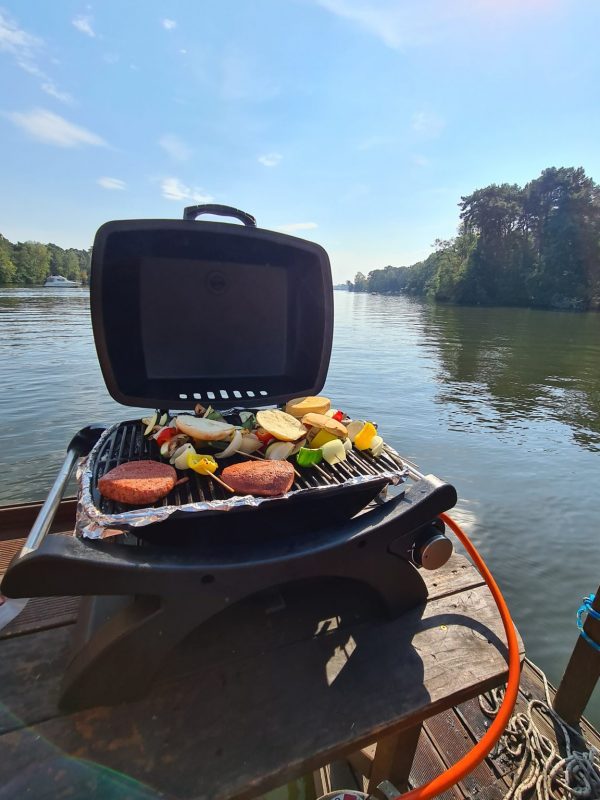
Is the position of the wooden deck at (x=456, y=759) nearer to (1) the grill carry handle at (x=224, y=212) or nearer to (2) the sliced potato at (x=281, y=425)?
(2) the sliced potato at (x=281, y=425)

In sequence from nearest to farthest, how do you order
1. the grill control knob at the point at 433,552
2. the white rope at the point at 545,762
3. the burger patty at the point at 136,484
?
the burger patty at the point at 136,484, the grill control knob at the point at 433,552, the white rope at the point at 545,762

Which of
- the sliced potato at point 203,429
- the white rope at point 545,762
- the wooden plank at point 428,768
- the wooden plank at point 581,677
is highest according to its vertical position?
the sliced potato at point 203,429

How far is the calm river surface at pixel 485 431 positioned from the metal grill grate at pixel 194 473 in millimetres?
2682

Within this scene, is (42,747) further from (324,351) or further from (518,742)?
(518,742)

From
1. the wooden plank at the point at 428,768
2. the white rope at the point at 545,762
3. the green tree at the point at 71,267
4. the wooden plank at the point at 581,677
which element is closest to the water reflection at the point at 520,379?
the wooden plank at the point at 581,677

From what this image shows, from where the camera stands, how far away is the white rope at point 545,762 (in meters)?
1.77

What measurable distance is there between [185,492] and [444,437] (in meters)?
6.53

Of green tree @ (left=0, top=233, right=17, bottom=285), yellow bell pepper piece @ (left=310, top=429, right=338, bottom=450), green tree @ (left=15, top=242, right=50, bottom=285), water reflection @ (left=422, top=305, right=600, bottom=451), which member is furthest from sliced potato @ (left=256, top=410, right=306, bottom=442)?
green tree @ (left=15, top=242, right=50, bottom=285)

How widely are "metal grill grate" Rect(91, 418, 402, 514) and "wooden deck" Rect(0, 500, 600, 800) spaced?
1.67 feet

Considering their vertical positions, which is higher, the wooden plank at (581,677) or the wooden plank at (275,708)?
the wooden plank at (275,708)

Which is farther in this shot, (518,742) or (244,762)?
(518,742)

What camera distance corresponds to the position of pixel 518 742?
1962 mm

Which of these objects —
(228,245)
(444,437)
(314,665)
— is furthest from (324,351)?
(444,437)

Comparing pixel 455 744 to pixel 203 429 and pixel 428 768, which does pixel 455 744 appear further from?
pixel 203 429
